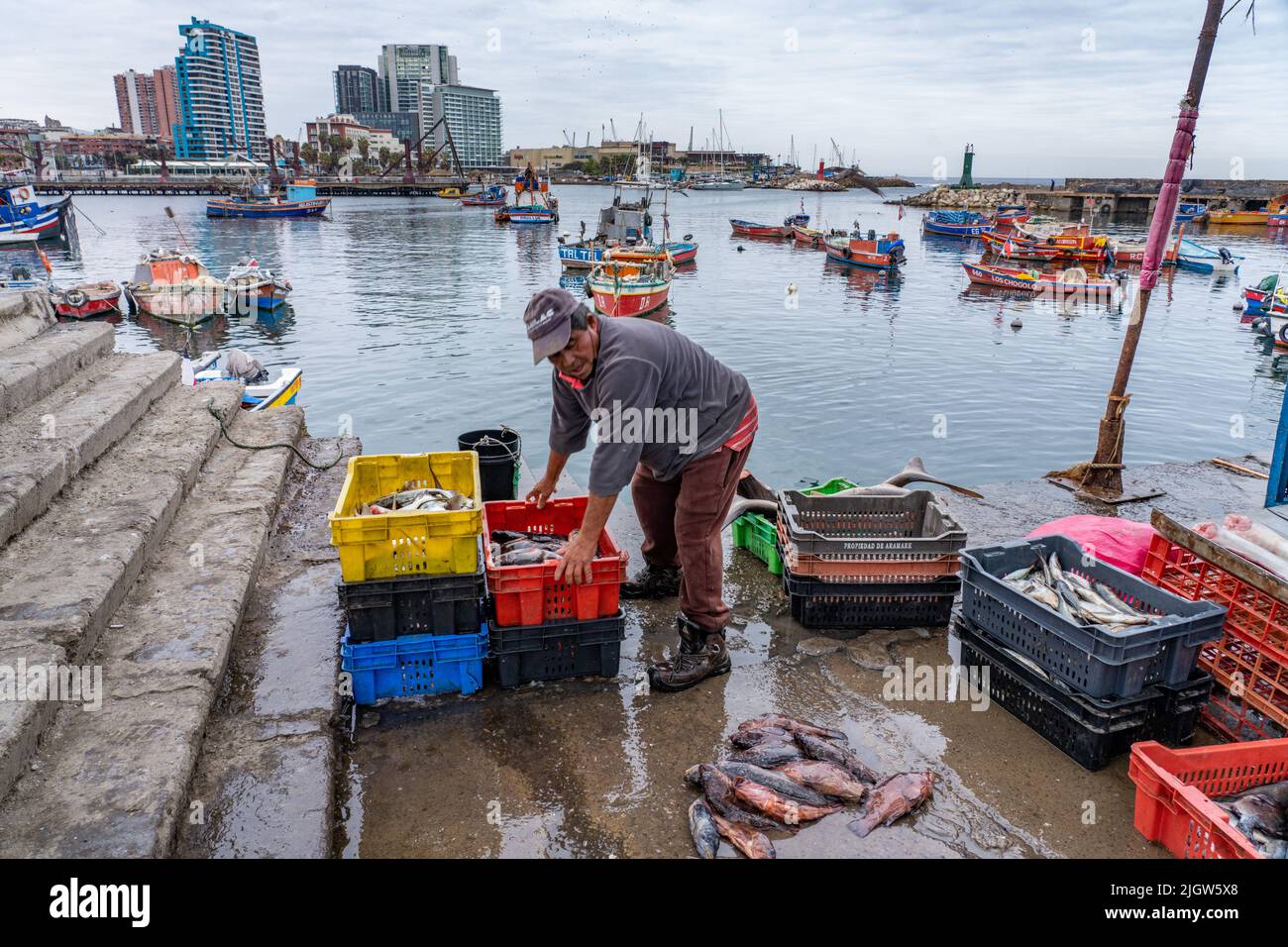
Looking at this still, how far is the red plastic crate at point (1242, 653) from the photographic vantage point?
340cm

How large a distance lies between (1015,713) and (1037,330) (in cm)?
2532

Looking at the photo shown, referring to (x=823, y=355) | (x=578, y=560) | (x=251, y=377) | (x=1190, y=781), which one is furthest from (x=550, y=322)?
(x=823, y=355)

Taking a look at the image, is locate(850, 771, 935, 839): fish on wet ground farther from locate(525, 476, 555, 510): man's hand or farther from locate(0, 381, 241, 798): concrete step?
locate(0, 381, 241, 798): concrete step

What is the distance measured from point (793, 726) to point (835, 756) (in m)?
0.25

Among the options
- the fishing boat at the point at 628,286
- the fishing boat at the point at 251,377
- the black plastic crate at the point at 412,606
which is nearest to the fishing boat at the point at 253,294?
the fishing boat at the point at 628,286

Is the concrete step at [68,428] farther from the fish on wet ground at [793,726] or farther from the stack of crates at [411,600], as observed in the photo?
the fish on wet ground at [793,726]

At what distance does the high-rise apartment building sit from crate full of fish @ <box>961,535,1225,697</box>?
611 feet

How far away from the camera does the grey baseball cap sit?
3266 millimetres

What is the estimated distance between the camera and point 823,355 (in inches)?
869

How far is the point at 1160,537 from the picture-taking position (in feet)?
13.5

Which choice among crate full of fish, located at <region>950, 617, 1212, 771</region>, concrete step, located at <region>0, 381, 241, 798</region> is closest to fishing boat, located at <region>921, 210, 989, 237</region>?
crate full of fish, located at <region>950, 617, 1212, 771</region>

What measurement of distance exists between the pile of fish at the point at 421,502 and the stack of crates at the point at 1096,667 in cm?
265

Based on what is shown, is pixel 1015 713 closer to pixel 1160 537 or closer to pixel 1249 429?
pixel 1160 537
